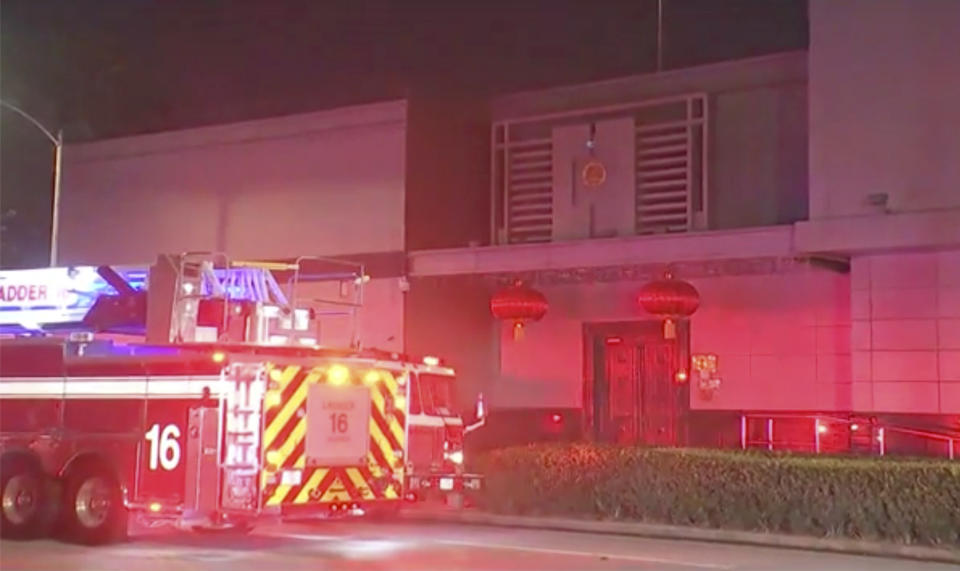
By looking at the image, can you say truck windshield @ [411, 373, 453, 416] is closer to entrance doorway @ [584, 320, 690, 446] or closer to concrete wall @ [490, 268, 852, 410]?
entrance doorway @ [584, 320, 690, 446]

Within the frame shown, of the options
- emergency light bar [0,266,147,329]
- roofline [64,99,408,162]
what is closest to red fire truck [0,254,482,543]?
emergency light bar [0,266,147,329]

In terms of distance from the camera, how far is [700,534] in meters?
16.5

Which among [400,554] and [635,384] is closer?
[400,554]

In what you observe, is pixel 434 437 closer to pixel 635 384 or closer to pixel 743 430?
pixel 743 430

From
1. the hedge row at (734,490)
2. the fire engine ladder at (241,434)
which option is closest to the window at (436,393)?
the hedge row at (734,490)

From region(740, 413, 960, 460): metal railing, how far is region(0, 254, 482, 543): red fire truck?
6499 mm

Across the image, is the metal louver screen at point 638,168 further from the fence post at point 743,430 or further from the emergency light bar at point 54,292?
the emergency light bar at point 54,292

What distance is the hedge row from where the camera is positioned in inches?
603

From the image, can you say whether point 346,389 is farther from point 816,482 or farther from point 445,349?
point 445,349

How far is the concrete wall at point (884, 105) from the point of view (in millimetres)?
18438

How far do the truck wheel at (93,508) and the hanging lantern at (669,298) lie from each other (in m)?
8.69

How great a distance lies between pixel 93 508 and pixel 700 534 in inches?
282

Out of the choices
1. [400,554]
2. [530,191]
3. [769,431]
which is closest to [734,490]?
[769,431]

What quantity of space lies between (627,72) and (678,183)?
8.65 feet
